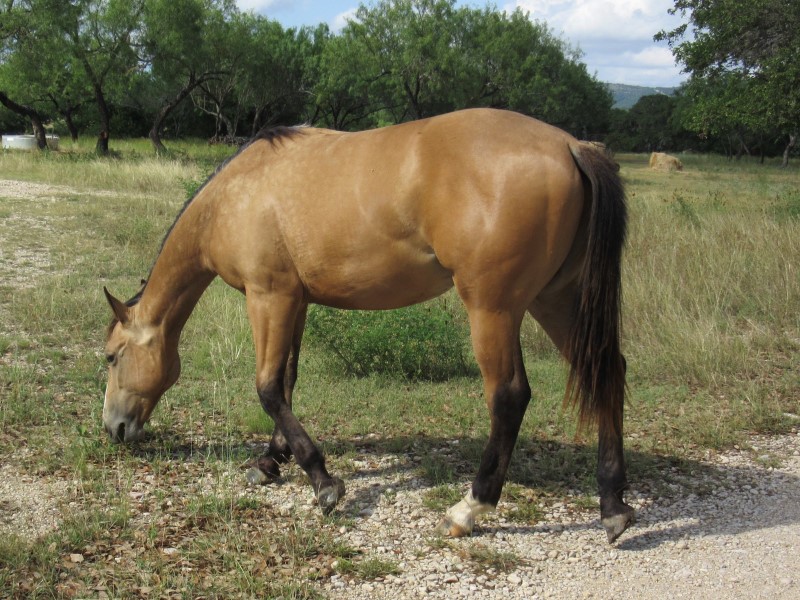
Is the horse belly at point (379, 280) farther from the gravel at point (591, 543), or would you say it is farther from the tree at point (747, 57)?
the tree at point (747, 57)

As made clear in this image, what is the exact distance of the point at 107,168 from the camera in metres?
18.5


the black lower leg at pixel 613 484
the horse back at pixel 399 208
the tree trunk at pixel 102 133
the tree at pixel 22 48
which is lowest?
the black lower leg at pixel 613 484

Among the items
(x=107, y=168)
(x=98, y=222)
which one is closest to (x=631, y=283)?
(x=98, y=222)

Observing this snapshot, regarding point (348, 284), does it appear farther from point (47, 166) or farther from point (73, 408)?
point (47, 166)

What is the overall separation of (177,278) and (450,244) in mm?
1878

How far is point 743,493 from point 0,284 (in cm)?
777

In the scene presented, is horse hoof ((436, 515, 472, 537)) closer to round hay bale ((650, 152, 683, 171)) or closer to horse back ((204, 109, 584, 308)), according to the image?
horse back ((204, 109, 584, 308))

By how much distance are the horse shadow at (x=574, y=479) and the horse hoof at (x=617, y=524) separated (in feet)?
0.31

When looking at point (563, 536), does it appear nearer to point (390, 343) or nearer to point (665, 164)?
point (390, 343)

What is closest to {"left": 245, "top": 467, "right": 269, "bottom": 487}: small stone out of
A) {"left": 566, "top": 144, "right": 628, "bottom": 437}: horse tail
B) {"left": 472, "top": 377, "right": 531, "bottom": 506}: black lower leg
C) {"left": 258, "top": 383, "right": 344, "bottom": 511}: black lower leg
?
{"left": 258, "top": 383, "right": 344, "bottom": 511}: black lower leg

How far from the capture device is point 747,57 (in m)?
14.2

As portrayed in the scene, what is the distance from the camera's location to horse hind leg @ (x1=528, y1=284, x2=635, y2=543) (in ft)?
11.7

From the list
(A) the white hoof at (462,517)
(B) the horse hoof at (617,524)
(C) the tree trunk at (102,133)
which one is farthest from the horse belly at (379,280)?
(C) the tree trunk at (102,133)

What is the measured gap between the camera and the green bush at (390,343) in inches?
240
